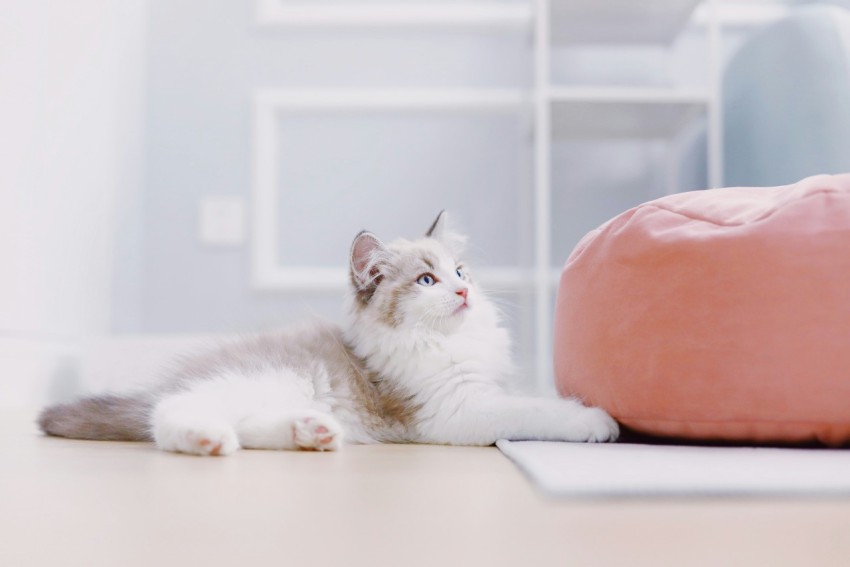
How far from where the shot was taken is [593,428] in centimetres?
121

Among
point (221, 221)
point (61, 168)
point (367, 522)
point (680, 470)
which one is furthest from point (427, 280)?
point (221, 221)

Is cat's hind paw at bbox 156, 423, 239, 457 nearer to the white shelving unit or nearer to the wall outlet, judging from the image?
the white shelving unit

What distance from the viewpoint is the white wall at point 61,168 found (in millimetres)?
2061

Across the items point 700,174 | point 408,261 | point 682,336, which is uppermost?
point 700,174

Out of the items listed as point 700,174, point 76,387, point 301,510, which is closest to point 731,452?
point 301,510

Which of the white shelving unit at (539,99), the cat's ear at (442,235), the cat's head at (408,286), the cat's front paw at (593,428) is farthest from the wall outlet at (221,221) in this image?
the cat's front paw at (593,428)

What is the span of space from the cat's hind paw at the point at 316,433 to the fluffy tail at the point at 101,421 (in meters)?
0.27

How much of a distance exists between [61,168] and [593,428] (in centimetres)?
185

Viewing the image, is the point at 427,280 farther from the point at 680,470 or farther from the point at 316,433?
the point at 680,470

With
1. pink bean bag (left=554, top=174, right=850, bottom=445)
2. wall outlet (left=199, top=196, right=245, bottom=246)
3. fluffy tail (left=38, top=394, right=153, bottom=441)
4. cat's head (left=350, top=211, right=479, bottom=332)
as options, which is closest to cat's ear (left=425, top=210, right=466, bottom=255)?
cat's head (left=350, top=211, right=479, bottom=332)

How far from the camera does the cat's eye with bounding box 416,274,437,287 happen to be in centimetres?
153

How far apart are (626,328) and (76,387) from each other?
2003 millimetres

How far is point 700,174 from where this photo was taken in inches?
105

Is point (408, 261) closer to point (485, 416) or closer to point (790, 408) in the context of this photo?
point (485, 416)
